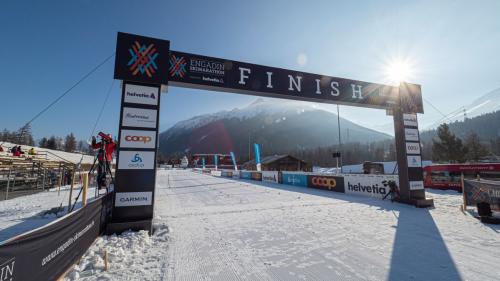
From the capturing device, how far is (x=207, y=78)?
8.05 metres

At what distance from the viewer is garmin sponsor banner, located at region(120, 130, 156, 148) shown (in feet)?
21.0

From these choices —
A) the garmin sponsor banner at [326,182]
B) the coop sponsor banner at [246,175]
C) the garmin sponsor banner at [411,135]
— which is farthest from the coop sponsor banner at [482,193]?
the coop sponsor banner at [246,175]

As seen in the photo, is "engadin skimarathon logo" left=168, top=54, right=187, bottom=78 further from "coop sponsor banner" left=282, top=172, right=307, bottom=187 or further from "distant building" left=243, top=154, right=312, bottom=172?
"distant building" left=243, top=154, right=312, bottom=172

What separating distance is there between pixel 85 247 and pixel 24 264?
2236 mm

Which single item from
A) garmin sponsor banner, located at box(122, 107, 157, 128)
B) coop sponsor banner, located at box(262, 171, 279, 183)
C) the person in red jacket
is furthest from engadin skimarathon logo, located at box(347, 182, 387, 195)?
the person in red jacket

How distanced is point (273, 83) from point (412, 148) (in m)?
7.20

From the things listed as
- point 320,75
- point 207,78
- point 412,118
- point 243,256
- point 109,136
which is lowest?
point 243,256

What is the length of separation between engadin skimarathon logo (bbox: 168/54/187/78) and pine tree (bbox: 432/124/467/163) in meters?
46.8

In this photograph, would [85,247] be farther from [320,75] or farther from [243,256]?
[320,75]

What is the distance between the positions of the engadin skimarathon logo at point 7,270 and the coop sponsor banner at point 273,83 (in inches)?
243

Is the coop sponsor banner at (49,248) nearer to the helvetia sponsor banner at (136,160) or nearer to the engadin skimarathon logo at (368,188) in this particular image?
the helvetia sponsor banner at (136,160)

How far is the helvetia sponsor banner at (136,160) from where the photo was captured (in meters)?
6.28

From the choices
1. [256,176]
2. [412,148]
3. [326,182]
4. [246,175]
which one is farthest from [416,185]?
[246,175]

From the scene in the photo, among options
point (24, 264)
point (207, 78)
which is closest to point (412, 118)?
point (207, 78)
